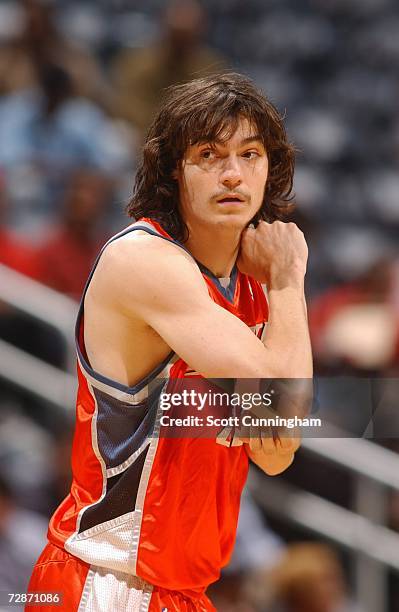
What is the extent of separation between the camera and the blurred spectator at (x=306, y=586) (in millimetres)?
3236

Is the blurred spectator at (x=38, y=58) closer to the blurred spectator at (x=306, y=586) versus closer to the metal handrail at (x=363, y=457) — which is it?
the metal handrail at (x=363, y=457)

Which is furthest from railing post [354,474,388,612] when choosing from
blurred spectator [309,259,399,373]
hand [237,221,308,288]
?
hand [237,221,308,288]

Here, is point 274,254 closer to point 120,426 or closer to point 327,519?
point 120,426

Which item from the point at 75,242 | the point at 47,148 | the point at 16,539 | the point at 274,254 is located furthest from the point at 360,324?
the point at 274,254

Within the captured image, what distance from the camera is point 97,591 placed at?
7.30 ft

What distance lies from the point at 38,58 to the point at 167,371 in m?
3.69

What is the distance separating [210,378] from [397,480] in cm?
180

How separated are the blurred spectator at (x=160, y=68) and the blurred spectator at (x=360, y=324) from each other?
56.7 inches

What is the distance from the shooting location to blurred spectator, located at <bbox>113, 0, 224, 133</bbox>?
18.5 feet

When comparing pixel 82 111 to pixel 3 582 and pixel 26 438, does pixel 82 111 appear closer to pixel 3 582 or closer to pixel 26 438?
pixel 26 438

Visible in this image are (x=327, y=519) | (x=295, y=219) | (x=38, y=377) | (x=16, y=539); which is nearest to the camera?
(x=16, y=539)

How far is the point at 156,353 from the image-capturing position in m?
2.21

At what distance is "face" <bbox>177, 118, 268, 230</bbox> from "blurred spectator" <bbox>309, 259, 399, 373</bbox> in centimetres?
151

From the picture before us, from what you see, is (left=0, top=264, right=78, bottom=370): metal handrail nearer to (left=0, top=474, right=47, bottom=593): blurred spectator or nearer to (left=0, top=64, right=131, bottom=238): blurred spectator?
(left=0, top=474, right=47, bottom=593): blurred spectator
